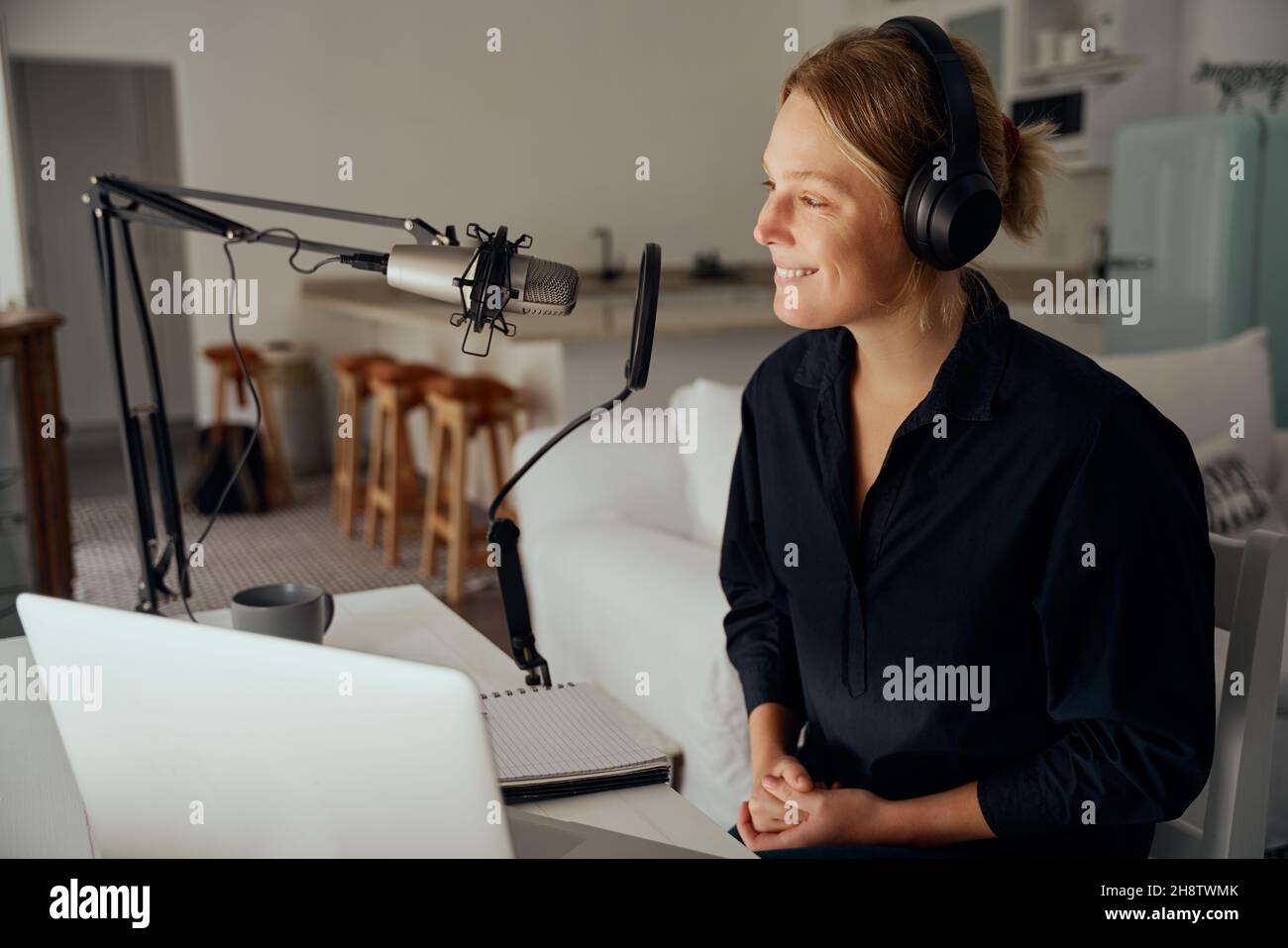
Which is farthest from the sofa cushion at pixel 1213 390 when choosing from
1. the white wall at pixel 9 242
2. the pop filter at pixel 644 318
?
the white wall at pixel 9 242

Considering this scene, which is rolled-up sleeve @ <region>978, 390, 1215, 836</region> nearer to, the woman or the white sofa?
the woman

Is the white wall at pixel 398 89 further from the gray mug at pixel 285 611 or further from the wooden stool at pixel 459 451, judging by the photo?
the gray mug at pixel 285 611

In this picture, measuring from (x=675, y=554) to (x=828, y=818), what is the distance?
877 millimetres

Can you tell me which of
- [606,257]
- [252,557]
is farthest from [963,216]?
[606,257]

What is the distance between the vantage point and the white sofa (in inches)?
62.4

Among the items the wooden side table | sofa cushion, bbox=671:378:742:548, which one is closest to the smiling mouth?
sofa cushion, bbox=671:378:742:548

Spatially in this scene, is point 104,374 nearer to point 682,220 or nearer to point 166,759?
point 682,220

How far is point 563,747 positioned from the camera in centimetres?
96

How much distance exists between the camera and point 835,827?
947mm

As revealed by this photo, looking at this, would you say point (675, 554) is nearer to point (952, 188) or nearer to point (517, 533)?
point (517, 533)

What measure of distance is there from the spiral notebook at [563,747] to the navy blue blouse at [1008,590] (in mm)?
195
